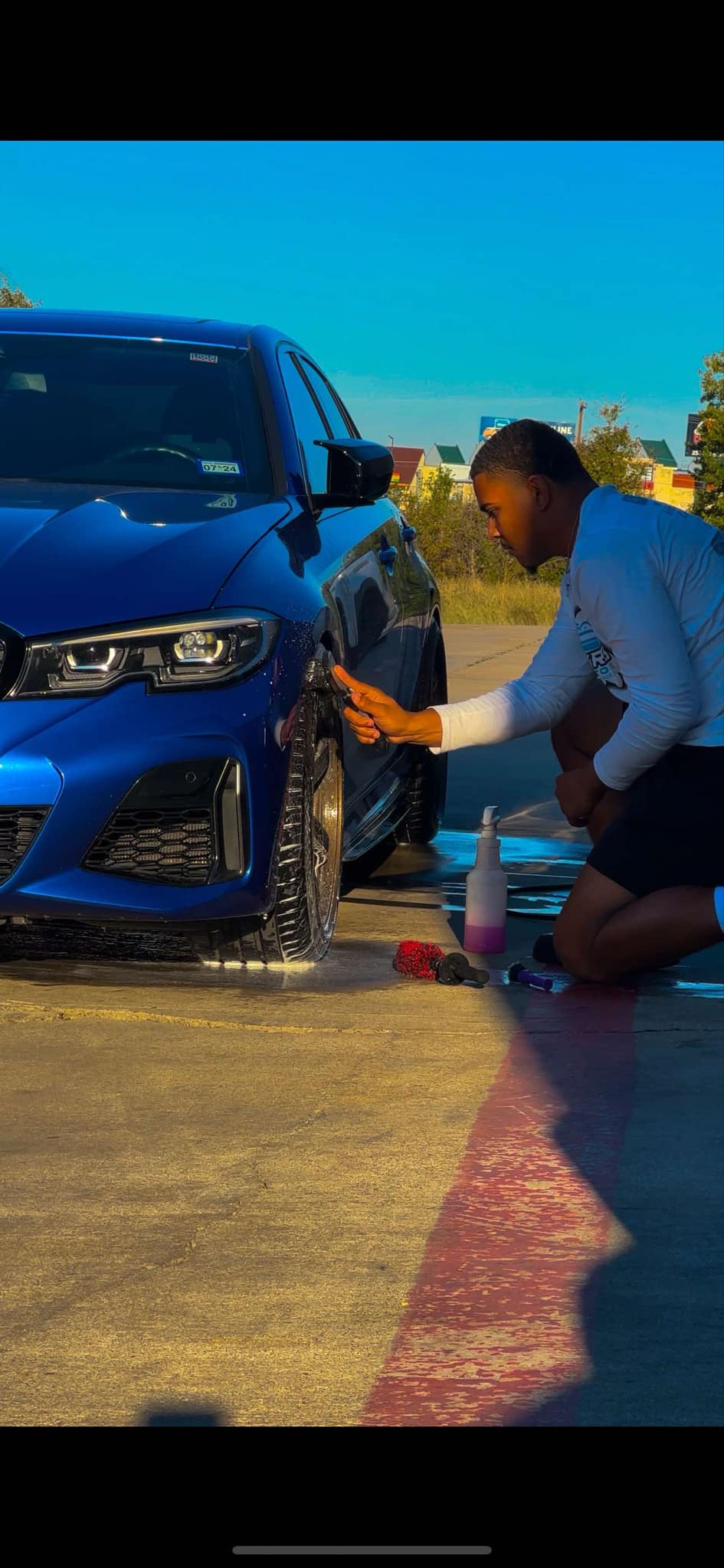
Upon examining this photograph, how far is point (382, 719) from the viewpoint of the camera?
14.8ft

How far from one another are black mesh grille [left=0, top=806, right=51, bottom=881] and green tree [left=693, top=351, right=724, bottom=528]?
5335 centimetres

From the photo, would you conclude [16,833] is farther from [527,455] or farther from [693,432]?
[693,432]

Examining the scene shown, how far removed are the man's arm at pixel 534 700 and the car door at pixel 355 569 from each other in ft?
1.08

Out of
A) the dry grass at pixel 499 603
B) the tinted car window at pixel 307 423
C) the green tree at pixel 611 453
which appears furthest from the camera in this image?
the green tree at pixel 611 453

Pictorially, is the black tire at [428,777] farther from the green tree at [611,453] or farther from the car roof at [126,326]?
the green tree at [611,453]

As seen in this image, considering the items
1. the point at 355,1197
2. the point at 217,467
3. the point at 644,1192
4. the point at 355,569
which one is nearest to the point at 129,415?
the point at 217,467

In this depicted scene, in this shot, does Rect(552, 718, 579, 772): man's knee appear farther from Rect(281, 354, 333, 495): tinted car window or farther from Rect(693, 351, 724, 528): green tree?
Rect(693, 351, 724, 528): green tree

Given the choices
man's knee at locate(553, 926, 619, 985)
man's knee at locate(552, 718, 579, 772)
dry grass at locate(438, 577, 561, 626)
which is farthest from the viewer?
dry grass at locate(438, 577, 561, 626)

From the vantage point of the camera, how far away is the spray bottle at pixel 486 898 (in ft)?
16.4

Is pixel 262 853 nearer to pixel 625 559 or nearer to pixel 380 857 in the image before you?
pixel 625 559

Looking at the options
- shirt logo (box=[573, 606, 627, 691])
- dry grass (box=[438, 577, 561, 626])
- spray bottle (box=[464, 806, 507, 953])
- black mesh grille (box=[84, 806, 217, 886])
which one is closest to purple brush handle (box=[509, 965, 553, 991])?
spray bottle (box=[464, 806, 507, 953])

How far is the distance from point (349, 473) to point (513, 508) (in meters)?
0.78

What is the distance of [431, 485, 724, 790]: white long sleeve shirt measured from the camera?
4.25 metres

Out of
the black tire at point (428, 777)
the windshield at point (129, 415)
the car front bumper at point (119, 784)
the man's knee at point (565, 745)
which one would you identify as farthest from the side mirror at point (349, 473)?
the black tire at point (428, 777)
